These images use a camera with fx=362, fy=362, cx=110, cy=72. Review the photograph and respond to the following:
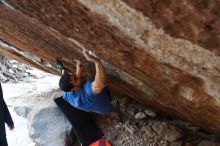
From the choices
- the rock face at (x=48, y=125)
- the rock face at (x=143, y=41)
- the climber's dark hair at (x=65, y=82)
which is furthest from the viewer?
the rock face at (x=48, y=125)

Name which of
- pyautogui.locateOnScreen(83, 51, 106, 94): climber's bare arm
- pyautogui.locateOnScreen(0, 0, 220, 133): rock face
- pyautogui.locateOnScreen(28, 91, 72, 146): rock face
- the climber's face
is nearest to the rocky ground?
pyautogui.locateOnScreen(28, 91, 72, 146): rock face

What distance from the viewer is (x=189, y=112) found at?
13.8 feet

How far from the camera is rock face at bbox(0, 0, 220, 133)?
220 cm

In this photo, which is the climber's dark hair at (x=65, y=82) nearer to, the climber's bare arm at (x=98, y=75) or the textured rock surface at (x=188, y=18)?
the climber's bare arm at (x=98, y=75)

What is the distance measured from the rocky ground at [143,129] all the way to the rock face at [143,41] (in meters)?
0.43

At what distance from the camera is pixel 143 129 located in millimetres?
5074

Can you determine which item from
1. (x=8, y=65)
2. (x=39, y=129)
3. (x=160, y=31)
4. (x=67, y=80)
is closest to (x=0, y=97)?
(x=39, y=129)

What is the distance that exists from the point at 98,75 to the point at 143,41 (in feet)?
3.38

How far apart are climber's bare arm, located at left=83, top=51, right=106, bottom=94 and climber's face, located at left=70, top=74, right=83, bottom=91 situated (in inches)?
11.8

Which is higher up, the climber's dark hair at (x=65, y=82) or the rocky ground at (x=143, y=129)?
the climber's dark hair at (x=65, y=82)

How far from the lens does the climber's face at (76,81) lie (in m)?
3.99

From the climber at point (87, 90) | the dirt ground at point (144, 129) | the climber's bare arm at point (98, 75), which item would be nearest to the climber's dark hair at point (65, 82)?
the climber at point (87, 90)

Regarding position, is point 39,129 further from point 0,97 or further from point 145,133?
point 145,133

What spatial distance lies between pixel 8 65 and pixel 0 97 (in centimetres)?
650
